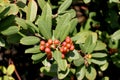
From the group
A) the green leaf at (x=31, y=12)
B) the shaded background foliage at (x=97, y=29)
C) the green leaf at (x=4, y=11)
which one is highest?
the green leaf at (x=4, y=11)

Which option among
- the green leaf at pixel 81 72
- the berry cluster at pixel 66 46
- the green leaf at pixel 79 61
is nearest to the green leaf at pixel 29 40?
the berry cluster at pixel 66 46

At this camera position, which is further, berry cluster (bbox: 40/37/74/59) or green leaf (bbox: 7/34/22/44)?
green leaf (bbox: 7/34/22/44)

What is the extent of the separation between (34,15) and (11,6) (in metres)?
0.14

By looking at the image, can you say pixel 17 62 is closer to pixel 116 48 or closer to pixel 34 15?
pixel 116 48

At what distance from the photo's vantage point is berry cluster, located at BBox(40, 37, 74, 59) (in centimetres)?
157

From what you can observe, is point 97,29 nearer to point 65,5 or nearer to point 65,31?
point 65,5

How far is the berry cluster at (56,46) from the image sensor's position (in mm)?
1573

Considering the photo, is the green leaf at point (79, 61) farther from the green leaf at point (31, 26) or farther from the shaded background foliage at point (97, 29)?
the shaded background foliage at point (97, 29)

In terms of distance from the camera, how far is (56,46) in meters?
1.61

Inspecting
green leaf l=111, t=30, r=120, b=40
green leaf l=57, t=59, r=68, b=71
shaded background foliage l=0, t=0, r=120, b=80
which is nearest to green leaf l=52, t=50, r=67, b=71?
green leaf l=57, t=59, r=68, b=71

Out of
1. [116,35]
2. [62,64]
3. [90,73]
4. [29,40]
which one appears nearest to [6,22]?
[29,40]

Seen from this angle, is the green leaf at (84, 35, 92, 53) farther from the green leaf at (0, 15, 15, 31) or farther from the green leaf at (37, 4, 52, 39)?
the green leaf at (0, 15, 15, 31)

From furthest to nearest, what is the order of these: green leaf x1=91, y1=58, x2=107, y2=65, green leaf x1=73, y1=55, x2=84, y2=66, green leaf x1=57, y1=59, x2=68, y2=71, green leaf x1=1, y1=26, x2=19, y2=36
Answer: green leaf x1=91, y1=58, x2=107, y2=65 < green leaf x1=73, y1=55, x2=84, y2=66 < green leaf x1=1, y1=26, x2=19, y2=36 < green leaf x1=57, y1=59, x2=68, y2=71

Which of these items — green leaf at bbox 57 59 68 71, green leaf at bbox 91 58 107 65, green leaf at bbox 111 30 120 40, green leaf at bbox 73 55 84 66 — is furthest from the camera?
green leaf at bbox 111 30 120 40
